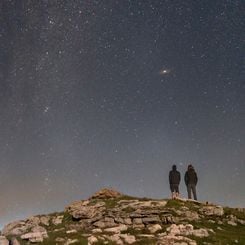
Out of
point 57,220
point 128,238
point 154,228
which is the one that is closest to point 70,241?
point 128,238

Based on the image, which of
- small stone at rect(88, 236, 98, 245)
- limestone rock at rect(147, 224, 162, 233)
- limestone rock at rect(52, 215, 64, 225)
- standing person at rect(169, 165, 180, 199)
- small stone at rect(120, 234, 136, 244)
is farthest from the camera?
standing person at rect(169, 165, 180, 199)

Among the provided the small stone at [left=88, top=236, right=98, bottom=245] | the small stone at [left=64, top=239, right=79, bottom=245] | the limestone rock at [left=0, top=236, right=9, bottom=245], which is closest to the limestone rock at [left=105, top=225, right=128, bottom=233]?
the small stone at [left=88, top=236, right=98, bottom=245]

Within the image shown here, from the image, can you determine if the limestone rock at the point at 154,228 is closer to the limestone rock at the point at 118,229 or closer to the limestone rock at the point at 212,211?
the limestone rock at the point at 118,229

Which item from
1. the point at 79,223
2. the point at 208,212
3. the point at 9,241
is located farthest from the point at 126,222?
the point at 9,241

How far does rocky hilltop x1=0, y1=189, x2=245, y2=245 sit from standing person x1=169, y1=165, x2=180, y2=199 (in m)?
3.14

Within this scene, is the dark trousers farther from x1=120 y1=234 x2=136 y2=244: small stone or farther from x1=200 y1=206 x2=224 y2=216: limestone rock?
x1=120 y1=234 x2=136 y2=244: small stone

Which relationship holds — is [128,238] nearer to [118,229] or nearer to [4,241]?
[118,229]

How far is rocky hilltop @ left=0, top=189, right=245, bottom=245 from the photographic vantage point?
77.0 ft

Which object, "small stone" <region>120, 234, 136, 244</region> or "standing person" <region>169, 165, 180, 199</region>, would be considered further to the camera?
"standing person" <region>169, 165, 180, 199</region>

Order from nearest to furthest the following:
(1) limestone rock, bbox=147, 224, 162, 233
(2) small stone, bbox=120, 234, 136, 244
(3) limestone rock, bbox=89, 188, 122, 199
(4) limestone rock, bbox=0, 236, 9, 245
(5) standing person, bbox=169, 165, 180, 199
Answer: (2) small stone, bbox=120, 234, 136, 244 < (1) limestone rock, bbox=147, 224, 162, 233 < (4) limestone rock, bbox=0, 236, 9, 245 < (5) standing person, bbox=169, 165, 180, 199 < (3) limestone rock, bbox=89, 188, 122, 199

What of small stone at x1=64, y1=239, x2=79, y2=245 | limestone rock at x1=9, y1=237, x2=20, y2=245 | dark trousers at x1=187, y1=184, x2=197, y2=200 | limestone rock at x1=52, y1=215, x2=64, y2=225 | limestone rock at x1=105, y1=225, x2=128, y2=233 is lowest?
small stone at x1=64, y1=239, x2=79, y2=245

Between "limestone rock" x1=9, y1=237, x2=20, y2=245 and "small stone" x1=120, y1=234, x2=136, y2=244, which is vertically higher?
"limestone rock" x1=9, y1=237, x2=20, y2=245

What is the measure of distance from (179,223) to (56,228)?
10.2 metres

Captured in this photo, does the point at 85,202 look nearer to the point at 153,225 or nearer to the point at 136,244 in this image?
the point at 153,225
